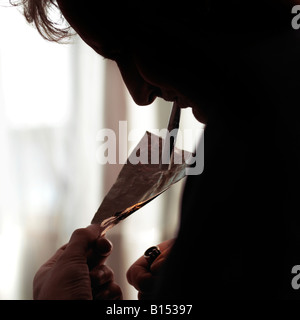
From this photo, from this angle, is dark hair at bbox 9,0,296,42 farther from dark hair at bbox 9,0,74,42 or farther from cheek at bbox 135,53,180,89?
dark hair at bbox 9,0,74,42

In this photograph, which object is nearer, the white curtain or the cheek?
the cheek

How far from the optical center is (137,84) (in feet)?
1.42

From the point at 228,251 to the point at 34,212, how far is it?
48.3 inches

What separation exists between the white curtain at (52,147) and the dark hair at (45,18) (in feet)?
2.49

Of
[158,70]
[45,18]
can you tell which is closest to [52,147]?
[45,18]

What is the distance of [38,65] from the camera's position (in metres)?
1.40

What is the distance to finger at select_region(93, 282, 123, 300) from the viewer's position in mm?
473

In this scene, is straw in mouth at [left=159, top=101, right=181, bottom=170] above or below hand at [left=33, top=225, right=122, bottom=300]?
above

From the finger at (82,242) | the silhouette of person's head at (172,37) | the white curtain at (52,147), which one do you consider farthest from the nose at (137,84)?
the white curtain at (52,147)

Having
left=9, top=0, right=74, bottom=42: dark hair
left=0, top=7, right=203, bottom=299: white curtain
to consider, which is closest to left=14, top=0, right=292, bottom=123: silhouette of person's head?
left=9, top=0, right=74, bottom=42: dark hair

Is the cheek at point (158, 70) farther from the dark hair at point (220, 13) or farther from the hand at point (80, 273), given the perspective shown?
the hand at point (80, 273)

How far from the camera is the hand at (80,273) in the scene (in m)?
0.43

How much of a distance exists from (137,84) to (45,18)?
0.21 meters

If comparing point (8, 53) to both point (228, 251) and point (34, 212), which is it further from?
point (228, 251)
